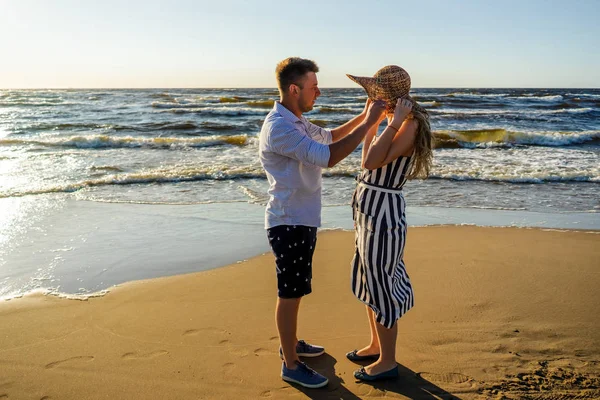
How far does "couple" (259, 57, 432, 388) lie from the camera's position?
2.82 metres

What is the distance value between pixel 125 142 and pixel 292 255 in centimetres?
1618

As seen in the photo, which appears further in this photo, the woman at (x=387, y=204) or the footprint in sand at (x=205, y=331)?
the footprint in sand at (x=205, y=331)

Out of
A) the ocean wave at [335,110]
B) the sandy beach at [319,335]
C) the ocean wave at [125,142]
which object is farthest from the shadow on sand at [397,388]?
the ocean wave at [335,110]

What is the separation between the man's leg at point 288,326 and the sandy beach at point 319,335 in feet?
0.52

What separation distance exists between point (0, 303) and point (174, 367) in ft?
6.39

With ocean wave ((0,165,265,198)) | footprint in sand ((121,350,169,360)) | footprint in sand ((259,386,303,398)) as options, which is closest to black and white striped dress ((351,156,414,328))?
footprint in sand ((259,386,303,398))

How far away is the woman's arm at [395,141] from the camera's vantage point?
2.78 metres

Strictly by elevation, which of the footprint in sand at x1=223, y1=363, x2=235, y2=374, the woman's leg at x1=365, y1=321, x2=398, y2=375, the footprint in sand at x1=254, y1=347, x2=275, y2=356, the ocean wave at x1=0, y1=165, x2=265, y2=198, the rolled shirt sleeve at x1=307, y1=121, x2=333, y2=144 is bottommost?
the footprint in sand at x1=223, y1=363, x2=235, y2=374

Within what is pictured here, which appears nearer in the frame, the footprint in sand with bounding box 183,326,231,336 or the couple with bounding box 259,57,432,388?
the couple with bounding box 259,57,432,388

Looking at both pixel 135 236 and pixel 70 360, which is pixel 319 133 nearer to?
pixel 70 360

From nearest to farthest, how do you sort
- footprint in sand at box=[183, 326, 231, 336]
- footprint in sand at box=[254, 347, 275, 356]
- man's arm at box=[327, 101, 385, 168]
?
man's arm at box=[327, 101, 385, 168] < footprint in sand at box=[254, 347, 275, 356] < footprint in sand at box=[183, 326, 231, 336]

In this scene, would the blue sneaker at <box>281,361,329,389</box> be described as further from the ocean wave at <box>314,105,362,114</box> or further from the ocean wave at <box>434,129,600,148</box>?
the ocean wave at <box>314,105,362,114</box>

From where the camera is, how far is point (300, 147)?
9.16ft

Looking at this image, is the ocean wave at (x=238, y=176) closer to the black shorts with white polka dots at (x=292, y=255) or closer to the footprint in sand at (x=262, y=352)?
the footprint in sand at (x=262, y=352)
